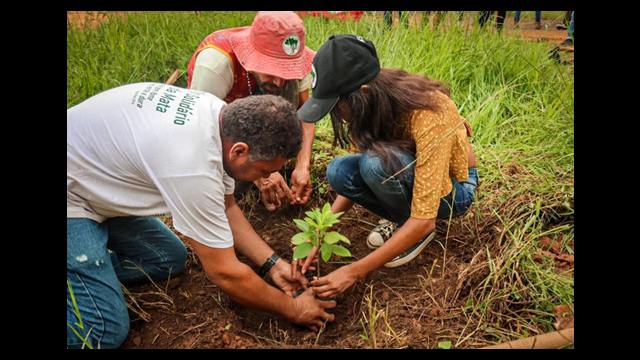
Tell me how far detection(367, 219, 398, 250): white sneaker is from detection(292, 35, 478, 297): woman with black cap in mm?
315

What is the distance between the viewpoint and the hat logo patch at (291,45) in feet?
7.27

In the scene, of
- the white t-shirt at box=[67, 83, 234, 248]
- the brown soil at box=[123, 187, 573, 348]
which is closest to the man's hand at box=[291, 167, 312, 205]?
the brown soil at box=[123, 187, 573, 348]

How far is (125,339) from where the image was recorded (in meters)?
1.85

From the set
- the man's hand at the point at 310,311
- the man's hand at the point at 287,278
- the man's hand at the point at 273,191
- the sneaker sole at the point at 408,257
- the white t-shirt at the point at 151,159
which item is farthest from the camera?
the man's hand at the point at 273,191

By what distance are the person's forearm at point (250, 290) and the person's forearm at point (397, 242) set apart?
0.31m

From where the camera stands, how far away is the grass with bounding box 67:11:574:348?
181 cm

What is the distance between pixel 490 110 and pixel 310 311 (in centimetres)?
186

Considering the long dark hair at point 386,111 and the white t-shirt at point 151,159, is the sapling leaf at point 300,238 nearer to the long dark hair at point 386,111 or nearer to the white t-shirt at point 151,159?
the white t-shirt at point 151,159

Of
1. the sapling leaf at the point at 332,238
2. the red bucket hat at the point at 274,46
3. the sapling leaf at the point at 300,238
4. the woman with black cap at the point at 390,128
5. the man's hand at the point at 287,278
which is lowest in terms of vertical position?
the man's hand at the point at 287,278

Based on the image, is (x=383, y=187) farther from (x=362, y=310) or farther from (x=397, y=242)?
(x=362, y=310)

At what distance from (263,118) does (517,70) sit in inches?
92.5

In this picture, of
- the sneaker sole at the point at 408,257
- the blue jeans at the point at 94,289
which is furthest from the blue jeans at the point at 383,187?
the blue jeans at the point at 94,289

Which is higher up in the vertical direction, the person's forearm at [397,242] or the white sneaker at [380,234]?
the person's forearm at [397,242]

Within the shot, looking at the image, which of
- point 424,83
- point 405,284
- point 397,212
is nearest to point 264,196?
point 397,212
